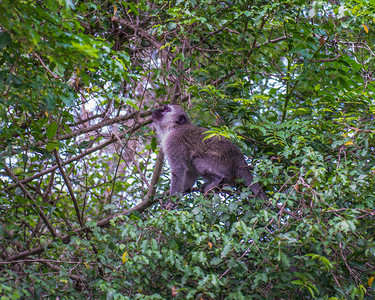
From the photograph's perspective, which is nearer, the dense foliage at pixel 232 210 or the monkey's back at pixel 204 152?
the dense foliage at pixel 232 210

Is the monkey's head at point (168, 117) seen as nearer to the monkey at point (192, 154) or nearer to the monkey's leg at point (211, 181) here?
the monkey at point (192, 154)

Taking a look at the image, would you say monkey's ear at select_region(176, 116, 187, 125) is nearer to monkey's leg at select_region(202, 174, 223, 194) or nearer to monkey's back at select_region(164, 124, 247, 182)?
monkey's back at select_region(164, 124, 247, 182)

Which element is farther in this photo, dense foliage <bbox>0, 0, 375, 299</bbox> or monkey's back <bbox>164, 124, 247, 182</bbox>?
monkey's back <bbox>164, 124, 247, 182</bbox>

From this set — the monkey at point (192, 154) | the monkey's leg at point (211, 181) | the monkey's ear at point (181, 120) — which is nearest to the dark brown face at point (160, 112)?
the monkey at point (192, 154)

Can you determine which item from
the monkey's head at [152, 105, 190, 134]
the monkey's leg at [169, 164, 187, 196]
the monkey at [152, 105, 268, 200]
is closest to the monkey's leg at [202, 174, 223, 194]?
the monkey at [152, 105, 268, 200]

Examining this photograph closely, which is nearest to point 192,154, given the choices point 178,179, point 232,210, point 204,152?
point 204,152

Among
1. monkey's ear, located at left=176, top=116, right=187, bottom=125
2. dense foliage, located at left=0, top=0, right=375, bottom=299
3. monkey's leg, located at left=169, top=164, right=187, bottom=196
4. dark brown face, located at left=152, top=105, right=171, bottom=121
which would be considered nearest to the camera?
dense foliage, located at left=0, top=0, right=375, bottom=299

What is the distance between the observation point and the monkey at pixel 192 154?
16.5 ft

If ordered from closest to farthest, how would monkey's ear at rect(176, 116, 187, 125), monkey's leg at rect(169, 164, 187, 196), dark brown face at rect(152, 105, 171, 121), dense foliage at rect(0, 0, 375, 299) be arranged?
dense foliage at rect(0, 0, 375, 299)
monkey's leg at rect(169, 164, 187, 196)
dark brown face at rect(152, 105, 171, 121)
monkey's ear at rect(176, 116, 187, 125)

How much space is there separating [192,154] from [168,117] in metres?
0.58

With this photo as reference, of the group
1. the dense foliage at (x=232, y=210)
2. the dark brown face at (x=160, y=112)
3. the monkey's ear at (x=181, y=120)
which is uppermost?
the dark brown face at (x=160, y=112)

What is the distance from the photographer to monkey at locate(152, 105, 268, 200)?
502cm

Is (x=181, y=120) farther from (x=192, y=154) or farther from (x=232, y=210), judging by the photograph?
(x=232, y=210)

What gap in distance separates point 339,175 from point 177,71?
2345 mm
